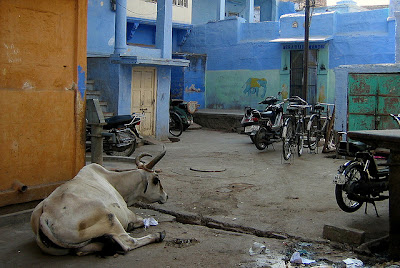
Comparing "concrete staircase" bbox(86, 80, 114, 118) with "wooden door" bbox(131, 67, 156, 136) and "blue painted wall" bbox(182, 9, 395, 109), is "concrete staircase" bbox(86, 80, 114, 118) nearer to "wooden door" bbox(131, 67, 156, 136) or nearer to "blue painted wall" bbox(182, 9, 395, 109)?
"wooden door" bbox(131, 67, 156, 136)

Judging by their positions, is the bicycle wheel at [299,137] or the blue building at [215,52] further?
the blue building at [215,52]

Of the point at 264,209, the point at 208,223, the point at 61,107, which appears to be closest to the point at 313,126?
the point at 264,209

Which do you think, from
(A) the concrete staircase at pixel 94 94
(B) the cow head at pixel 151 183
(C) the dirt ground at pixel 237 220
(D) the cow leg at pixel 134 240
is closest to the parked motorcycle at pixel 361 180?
(C) the dirt ground at pixel 237 220

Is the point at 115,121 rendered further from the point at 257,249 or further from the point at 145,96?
the point at 257,249

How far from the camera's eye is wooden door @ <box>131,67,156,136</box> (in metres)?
15.0

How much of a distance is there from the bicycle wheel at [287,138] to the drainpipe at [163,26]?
17.0ft

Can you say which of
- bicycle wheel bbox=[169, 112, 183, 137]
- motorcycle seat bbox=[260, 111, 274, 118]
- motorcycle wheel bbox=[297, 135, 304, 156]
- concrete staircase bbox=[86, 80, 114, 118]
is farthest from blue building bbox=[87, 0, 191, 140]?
motorcycle wheel bbox=[297, 135, 304, 156]

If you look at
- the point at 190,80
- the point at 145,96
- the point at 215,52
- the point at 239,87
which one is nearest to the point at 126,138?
the point at 145,96

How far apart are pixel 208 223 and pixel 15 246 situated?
247 cm

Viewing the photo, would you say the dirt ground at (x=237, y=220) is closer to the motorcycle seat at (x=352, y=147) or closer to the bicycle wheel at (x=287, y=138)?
the bicycle wheel at (x=287, y=138)

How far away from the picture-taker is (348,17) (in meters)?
19.5

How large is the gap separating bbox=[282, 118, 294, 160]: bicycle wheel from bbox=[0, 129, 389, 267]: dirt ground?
0.70 feet

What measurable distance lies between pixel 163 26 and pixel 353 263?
38.2 feet

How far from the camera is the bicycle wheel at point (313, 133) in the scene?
496 inches
